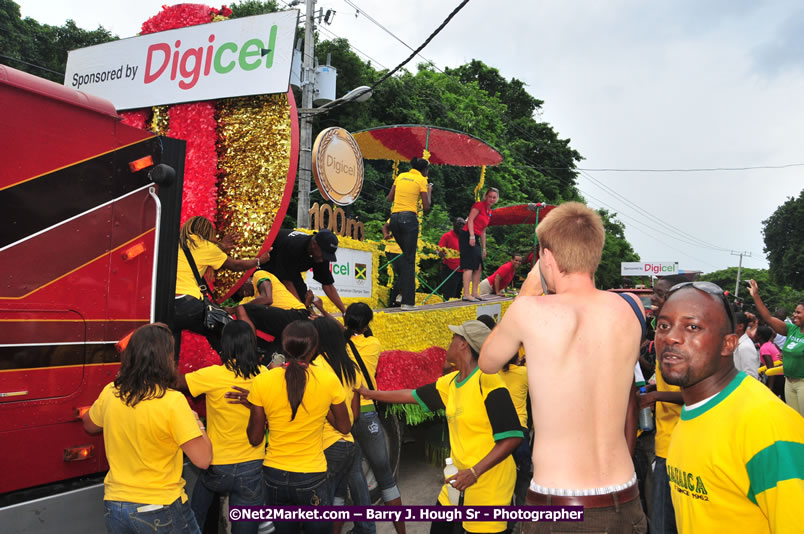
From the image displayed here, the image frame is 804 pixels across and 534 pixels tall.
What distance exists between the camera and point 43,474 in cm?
278

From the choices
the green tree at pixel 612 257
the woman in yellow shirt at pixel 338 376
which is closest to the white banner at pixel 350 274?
the woman in yellow shirt at pixel 338 376

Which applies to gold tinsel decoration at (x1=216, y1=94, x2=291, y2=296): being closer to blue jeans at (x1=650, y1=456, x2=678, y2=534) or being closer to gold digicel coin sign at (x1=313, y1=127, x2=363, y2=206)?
blue jeans at (x1=650, y1=456, x2=678, y2=534)

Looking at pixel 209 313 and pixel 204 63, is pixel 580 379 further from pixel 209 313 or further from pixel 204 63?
pixel 204 63

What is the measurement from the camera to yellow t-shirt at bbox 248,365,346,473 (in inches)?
127

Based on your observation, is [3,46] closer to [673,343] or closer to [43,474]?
[43,474]

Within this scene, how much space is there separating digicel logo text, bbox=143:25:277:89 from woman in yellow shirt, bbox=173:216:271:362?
139 cm

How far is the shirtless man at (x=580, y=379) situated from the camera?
1917 mm

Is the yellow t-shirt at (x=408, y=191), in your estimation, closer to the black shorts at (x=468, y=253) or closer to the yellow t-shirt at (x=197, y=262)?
the black shorts at (x=468, y=253)

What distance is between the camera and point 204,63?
15.8ft

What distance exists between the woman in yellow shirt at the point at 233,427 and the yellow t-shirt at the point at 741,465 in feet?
7.59

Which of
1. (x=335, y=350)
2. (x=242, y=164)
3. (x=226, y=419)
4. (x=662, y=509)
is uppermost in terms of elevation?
(x=242, y=164)

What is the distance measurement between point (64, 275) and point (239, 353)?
1.00 meters

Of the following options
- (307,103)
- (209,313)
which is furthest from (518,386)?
(307,103)

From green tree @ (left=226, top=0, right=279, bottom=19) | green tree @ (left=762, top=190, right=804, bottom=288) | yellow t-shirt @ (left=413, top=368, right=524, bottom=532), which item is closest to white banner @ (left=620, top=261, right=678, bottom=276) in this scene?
green tree @ (left=762, top=190, right=804, bottom=288)
